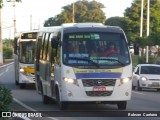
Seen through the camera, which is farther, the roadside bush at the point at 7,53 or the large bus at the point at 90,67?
the roadside bush at the point at 7,53

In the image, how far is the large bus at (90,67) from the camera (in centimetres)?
1917

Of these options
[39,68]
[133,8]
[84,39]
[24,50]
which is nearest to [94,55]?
[84,39]

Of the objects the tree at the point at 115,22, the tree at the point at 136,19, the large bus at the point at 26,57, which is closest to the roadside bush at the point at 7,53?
the tree at the point at 115,22

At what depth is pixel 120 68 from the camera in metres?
19.5

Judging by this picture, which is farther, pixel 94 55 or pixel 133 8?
pixel 133 8

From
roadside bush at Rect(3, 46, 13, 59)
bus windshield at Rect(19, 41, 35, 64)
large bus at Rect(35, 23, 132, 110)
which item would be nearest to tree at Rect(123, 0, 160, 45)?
roadside bush at Rect(3, 46, 13, 59)

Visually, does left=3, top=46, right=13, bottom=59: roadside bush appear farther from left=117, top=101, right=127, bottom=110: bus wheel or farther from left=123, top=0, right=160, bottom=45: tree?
left=117, top=101, right=127, bottom=110: bus wheel

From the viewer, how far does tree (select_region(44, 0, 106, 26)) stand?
122m

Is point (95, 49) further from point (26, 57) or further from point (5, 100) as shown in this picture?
point (26, 57)

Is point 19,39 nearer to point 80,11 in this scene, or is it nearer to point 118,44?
point 118,44

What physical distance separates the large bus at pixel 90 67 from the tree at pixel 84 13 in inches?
3939

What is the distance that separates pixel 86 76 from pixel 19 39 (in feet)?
47.6

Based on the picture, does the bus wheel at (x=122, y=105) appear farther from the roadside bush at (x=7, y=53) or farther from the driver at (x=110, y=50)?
the roadside bush at (x=7, y=53)

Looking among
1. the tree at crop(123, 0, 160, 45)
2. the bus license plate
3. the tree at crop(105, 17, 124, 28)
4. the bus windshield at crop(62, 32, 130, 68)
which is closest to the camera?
the bus license plate
